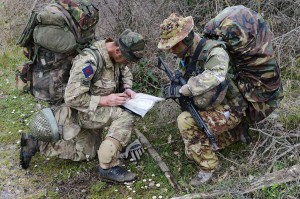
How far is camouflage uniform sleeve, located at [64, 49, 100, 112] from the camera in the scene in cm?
416

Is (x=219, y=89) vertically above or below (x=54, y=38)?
below

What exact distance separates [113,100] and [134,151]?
82 centimetres

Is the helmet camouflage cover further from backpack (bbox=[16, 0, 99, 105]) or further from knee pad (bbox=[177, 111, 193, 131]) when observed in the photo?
knee pad (bbox=[177, 111, 193, 131])

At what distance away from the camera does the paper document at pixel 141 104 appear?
4.43 m

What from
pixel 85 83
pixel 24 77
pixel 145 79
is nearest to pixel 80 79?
pixel 85 83

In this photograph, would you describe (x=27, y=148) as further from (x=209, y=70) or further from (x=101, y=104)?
(x=209, y=70)

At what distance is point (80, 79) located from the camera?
4.18 meters

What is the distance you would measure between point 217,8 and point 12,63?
13.8 ft

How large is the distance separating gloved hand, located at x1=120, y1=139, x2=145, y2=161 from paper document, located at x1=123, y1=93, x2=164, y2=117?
24.8 inches

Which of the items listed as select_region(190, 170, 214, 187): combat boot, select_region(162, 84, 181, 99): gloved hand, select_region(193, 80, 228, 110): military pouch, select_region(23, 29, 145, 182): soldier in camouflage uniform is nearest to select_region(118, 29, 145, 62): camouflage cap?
select_region(23, 29, 145, 182): soldier in camouflage uniform

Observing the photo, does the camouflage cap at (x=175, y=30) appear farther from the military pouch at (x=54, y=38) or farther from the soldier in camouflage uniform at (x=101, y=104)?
the military pouch at (x=54, y=38)

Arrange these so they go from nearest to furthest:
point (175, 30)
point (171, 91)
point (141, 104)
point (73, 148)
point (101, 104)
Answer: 1. point (175, 30)
2. point (171, 91)
3. point (101, 104)
4. point (141, 104)
5. point (73, 148)

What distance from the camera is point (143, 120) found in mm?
5695

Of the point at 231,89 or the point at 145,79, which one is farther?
the point at 145,79
